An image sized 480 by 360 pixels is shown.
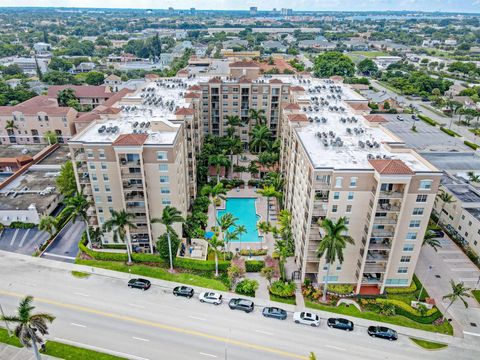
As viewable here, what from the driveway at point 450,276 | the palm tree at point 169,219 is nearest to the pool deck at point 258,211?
the palm tree at point 169,219

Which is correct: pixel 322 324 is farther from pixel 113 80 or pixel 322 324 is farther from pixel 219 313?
pixel 113 80

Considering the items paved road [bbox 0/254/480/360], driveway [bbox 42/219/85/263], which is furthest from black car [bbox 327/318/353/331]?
driveway [bbox 42/219/85/263]

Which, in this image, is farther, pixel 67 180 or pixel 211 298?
pixel 67 180

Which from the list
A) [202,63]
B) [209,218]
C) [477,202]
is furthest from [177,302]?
[202,63]

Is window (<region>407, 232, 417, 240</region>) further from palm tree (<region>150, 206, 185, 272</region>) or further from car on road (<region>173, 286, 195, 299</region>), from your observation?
palm tree (<region>150, 206, 185, 272</region>)

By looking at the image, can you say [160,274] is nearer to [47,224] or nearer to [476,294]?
[47,224]

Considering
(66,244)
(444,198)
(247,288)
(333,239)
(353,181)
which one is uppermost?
(353,181)

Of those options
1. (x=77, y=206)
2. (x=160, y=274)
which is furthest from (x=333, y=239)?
(x=77, y=206)
